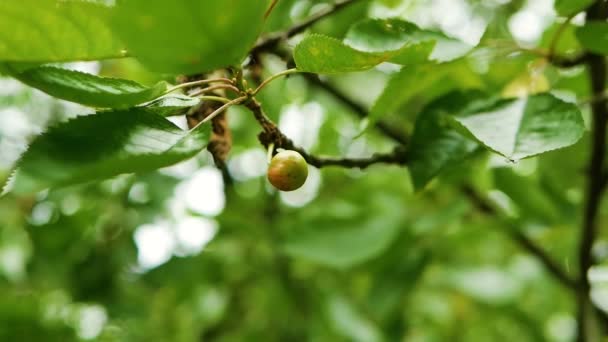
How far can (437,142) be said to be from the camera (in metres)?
0.93

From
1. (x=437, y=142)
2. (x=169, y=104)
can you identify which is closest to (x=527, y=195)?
(x=437, y=142)

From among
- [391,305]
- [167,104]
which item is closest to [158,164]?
[167,104]

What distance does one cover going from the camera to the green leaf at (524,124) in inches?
29.2

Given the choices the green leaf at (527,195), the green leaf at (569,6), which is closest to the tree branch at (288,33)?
the green leaf at (569,6)

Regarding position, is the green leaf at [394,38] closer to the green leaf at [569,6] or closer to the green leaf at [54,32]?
the green leaf at [569,6]

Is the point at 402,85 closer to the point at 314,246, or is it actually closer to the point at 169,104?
the point at 169,104

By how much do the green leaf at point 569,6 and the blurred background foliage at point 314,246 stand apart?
0.48 metres

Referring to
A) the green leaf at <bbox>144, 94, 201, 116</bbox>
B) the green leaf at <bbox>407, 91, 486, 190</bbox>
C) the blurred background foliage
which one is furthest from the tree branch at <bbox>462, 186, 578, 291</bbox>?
the green leaf at <bbox>144, 94, 201, 116</bbox>

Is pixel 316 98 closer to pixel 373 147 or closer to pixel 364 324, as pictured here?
pixel 373 147

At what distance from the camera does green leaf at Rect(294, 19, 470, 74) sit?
0.68m

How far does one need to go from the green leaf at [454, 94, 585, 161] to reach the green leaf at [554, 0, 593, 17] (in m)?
A: 0.12

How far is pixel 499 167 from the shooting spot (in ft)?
4.46

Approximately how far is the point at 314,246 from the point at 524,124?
0.93 m

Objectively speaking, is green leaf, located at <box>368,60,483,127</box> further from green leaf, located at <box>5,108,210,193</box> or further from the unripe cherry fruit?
green leaf, located at <box>5,108,210,193</box>
